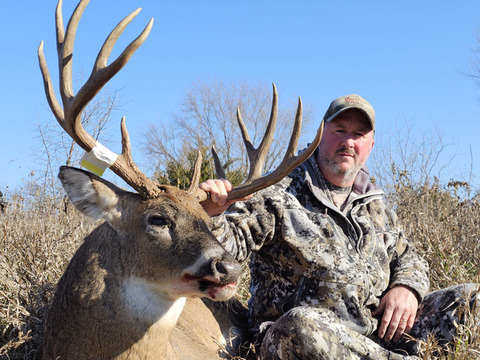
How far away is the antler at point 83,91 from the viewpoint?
3221 mm

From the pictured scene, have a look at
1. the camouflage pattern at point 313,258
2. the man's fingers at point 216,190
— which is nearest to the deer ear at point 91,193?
the man's fingers at point 216,190

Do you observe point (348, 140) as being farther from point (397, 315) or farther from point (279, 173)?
point (397, 315)

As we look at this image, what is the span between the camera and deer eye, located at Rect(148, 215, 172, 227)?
3254 mm

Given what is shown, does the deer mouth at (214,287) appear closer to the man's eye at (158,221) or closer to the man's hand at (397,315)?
the man's eye at (158,221)

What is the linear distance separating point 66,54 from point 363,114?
8.29 feet

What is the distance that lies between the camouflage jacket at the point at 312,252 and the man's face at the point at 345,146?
0.14 m

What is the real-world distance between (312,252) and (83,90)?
1.97m

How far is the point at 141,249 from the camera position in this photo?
10.6 feet

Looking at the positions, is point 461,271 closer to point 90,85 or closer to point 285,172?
point 285,172

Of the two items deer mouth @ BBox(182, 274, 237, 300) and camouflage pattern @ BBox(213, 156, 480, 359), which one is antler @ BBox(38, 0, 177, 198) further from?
camouflage pattern @ BBox(213, 156, 480, 359)

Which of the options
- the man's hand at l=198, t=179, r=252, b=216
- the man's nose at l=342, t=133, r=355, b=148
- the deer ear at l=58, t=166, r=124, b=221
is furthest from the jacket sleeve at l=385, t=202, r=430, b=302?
the deer ear at l=58, t=166, r=124, b=221

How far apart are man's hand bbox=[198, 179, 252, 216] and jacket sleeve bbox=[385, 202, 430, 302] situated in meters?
1.60

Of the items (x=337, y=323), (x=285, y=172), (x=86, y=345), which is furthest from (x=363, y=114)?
(x=86, y=345)

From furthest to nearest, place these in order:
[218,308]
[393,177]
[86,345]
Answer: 1. [393,177]
2. [218,308]
3. [86,345]
